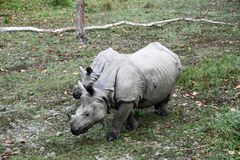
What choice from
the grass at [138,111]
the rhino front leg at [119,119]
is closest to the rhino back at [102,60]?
the rhino front leg at [119,119]

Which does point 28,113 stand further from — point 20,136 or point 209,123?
point 209,123

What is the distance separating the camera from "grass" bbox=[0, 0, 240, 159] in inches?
277

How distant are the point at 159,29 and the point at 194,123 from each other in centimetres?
975

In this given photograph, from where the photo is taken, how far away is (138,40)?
15.5m

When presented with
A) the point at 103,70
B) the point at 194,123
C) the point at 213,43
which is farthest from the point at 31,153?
the point at 213,43

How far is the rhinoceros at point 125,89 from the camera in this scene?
684cm

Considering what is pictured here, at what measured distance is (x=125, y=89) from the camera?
7.07 meters

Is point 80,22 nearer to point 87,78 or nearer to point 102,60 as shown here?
point 102,60

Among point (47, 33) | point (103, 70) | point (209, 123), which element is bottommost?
point (47, 33)

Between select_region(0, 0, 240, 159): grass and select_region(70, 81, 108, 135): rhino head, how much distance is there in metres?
0.45

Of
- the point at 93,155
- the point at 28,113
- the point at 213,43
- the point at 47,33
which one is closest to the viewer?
the point at 93,155

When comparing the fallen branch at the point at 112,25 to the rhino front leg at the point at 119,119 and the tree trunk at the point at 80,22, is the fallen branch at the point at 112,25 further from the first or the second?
the rhino front leg at the point at 119,119

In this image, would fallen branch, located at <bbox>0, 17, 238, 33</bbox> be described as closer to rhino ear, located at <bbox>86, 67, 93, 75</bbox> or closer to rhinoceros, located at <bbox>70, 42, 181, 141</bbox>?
rhinoceros, located at <bbox>70, 42, 181, 141</bbox>

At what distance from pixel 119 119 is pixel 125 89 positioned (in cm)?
50
